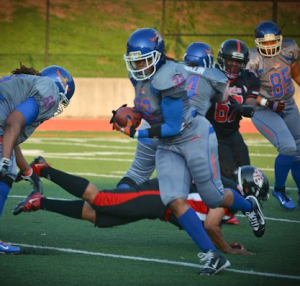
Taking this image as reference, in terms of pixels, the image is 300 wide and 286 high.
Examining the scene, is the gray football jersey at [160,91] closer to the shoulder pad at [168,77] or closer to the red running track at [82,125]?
the shoulder pad at [168,77]

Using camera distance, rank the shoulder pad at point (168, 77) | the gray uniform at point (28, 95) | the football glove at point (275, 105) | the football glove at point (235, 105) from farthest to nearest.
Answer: the football glove at point (275, 105), the football glove at point (235, 105), the gray uniform at point (28, 95), the shoulder pad at point (168, 77)

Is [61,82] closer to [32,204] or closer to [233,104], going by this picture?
[32,204]

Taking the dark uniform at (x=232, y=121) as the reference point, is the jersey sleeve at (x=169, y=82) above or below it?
above

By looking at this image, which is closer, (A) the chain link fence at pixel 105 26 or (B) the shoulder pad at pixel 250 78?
(B) the shoulder pad at pixel 250 78

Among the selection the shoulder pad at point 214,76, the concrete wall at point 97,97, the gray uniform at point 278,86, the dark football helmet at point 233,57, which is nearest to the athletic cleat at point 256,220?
the shoulder pad at point 214,76

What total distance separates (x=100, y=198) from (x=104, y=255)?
43 cm

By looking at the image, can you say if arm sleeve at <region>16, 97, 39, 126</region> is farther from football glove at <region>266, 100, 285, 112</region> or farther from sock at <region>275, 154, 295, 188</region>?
sock at <region>275, 154, 295, 188</region>

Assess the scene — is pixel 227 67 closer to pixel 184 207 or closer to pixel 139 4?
pixel 184 207

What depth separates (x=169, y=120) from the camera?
5355mm

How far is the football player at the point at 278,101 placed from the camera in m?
8.16

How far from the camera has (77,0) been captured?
1204 inches

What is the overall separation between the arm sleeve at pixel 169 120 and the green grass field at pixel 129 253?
938 millimetres

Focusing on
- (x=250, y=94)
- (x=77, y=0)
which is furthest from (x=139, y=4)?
(x=250, y=94)

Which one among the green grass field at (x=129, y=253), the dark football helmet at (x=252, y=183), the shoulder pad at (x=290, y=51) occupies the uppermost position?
the shoulder pad at (x=290, y=51)
